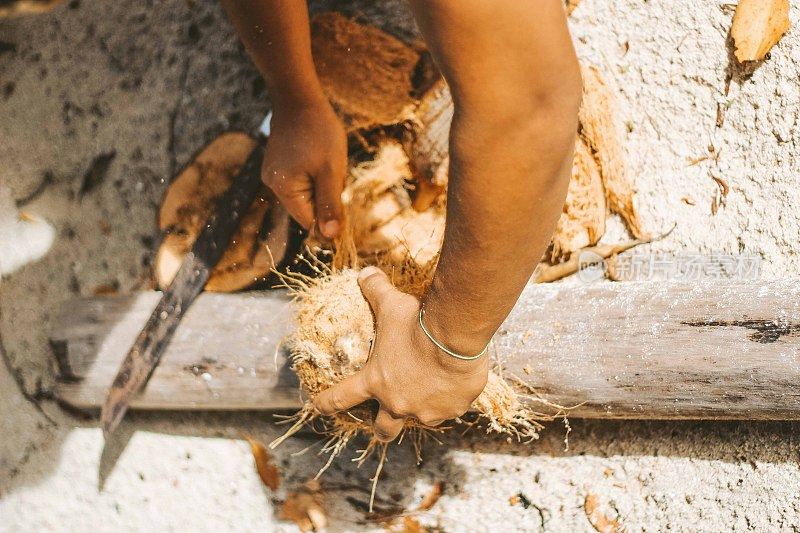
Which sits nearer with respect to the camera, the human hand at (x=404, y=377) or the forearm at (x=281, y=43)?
the human hand at (x=404, y=377)

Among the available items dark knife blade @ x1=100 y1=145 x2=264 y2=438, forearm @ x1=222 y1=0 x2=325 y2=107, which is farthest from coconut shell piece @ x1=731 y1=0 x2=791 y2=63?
dark knife blade @ x1=100 y1=145 x2=264 y2=438

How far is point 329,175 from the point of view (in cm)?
179

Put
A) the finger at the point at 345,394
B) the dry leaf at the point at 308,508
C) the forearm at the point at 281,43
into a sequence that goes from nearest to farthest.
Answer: the finger at the point at 345,394 → the forearm at the point at 281,43 → the dry leaf at the point at 308,508

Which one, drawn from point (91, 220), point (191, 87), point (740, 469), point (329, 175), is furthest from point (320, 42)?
point (740, 469)

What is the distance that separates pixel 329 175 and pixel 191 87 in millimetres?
947

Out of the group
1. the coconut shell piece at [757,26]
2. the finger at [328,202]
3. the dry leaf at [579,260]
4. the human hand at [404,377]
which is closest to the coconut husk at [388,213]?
the finger at [328,202]

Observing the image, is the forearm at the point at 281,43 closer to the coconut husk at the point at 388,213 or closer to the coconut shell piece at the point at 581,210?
the coconut husk at the point at 388,213

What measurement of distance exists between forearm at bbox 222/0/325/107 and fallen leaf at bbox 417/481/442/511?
1238mm

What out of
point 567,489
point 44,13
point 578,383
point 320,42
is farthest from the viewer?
point 44,13

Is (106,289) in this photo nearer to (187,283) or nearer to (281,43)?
(187,283)

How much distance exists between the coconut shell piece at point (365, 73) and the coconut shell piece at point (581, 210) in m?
0.54

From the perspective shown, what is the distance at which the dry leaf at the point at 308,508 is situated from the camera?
203 centimetres

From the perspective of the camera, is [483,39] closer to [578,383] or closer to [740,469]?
[578,383]

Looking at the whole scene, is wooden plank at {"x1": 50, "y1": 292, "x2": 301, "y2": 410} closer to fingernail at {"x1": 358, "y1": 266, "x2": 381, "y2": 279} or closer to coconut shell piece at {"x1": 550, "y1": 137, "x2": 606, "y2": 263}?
fingernail at {"x1": 358, "y1": 266, "x2": 381, "y2": 279}
